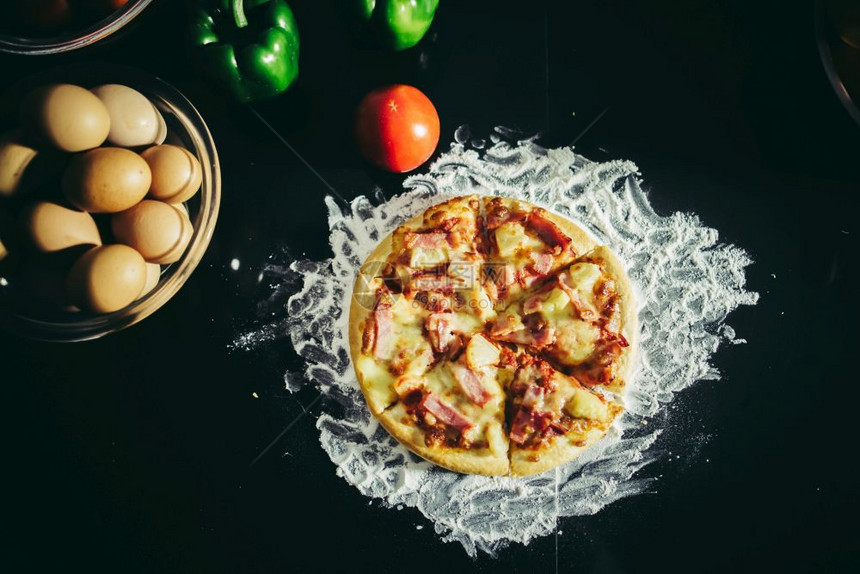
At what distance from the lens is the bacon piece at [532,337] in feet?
11.6

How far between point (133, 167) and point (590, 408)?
8.97 feet

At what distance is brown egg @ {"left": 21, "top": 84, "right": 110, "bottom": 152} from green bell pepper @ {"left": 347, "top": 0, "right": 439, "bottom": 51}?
158 cm

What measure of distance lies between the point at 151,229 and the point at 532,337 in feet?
7.03

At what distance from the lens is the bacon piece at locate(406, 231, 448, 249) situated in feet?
12.0

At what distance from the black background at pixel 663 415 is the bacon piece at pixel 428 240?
23.0 inches

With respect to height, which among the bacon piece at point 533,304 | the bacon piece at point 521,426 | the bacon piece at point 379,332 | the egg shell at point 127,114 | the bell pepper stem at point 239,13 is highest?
the bell pepper stem at point 239,13

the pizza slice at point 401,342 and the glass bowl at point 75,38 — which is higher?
the glass bowl at point 75,38

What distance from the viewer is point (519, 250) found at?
3.66m

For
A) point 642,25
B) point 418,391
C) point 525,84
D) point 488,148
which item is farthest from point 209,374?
point 642,25

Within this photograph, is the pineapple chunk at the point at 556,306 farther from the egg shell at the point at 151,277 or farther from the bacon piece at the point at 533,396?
the egg shell at the point at 151,277

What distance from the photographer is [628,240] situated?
4.06 metres

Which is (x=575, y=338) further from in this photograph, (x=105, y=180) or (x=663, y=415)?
(x=105, y=180)

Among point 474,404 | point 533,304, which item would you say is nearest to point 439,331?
point 474,404

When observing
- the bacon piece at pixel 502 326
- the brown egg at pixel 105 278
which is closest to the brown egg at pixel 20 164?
the brown egg at pixel 105 278
